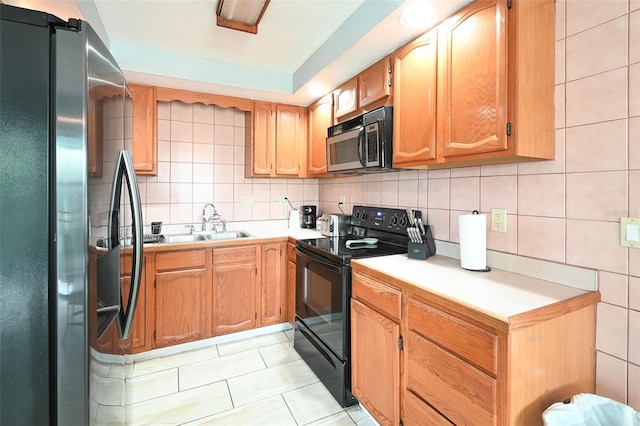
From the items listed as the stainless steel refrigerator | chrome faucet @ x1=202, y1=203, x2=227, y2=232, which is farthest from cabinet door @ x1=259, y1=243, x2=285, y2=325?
the stainless steel refrigerator

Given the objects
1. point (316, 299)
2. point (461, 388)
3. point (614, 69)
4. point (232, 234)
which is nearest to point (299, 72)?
point (232, 234)

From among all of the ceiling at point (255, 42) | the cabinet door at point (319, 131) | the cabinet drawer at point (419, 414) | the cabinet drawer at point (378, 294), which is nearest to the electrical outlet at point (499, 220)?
the cabinet drawer at point (378, 294)

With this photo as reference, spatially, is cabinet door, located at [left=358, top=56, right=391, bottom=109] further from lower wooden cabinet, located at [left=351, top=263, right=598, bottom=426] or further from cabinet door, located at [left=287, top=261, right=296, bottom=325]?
cabinet door, located at [left=287, top=261, right=296, bottom=325]

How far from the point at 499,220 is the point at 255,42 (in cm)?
206

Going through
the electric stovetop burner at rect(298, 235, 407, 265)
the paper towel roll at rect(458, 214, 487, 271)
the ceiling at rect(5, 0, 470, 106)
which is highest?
the ceiling at rect(5, 0, 470, 106)

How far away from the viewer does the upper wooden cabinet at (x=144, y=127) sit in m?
2.49

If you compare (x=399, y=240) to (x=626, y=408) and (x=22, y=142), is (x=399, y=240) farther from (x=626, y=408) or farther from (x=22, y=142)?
(x=22, y=142)

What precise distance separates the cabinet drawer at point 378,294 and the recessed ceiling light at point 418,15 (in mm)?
1366

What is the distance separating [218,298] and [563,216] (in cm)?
235

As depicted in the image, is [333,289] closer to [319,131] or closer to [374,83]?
[374,83]

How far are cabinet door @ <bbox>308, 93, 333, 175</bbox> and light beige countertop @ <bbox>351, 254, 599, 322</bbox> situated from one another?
1.33 meters

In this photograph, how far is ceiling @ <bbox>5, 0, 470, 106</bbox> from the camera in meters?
1.79

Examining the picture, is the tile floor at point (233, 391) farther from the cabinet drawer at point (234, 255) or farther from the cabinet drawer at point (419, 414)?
the cabinet drawer at point (234, 255)

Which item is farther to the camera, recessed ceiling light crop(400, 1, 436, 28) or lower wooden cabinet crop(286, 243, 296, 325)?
lower wooden cabinet crop(286, 243, 296, 325)
